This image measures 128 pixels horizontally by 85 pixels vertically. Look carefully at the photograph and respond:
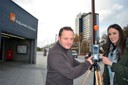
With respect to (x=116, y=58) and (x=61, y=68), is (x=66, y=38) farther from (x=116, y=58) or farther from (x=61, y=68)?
(x=116, y=58)

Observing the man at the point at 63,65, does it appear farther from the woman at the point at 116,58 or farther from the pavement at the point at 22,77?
the pavement at the point at 22,77

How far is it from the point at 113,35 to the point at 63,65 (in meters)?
1.20

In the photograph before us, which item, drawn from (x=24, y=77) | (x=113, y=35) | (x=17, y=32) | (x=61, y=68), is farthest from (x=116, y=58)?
(x=17, y=32)

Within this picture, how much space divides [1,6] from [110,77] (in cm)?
1005

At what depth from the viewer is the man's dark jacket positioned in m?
2.28

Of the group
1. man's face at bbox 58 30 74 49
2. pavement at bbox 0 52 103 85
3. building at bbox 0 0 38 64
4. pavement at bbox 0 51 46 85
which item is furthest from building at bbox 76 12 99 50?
man's face at bbox 58 30 74 49

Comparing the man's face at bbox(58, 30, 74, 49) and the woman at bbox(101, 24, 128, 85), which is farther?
the woman at bbox(101, 24, 128, 85)

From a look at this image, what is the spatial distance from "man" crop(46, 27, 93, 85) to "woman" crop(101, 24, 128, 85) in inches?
19.7

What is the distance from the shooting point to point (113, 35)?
3.15m

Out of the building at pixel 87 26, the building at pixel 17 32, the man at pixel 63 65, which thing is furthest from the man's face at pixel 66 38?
the building at pixel 17 32

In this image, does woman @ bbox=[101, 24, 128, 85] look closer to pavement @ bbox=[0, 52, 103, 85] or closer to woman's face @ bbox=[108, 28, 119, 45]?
woman's face @ bbox=[108, 28, 119, 45]

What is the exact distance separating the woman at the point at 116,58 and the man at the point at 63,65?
19.7 inches

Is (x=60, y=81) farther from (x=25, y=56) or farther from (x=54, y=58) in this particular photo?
(x=25, y=56)

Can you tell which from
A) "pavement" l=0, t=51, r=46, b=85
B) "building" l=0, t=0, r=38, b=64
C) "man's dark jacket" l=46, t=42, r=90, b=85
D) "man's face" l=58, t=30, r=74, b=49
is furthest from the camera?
"building" l=0, t=0, r=38, b=64
